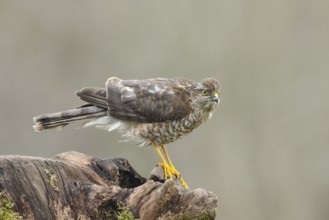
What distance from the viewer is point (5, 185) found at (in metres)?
6.01

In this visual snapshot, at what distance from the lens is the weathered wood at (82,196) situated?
240 inches

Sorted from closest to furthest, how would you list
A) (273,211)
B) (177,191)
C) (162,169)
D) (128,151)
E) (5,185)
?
(5,185)
(177,191)
(162,169)
(128,151)
(273,211)

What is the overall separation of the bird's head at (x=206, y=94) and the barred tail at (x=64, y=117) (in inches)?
39.2

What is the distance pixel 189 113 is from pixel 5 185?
10.2 feet

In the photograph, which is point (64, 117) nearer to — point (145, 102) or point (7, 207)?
point (145, 102)

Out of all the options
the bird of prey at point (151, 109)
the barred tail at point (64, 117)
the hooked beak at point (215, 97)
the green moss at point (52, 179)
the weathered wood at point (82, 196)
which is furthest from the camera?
the hooked beak at point (215, 97)

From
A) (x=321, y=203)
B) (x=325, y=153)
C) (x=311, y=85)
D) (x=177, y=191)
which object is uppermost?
(x=177, y=191)

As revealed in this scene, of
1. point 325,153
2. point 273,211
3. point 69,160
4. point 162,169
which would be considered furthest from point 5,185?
point 325,153

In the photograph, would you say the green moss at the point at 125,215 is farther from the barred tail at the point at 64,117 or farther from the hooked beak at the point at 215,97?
the hooked beak at the point at 215,97

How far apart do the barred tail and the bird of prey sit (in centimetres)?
1

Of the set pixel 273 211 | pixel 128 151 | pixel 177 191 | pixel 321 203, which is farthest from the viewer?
pixel 321 203

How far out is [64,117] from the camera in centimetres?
830

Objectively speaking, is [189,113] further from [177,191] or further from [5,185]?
[5,185]

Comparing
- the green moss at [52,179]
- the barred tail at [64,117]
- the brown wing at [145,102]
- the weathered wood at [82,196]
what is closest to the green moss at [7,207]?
the weathered wood at [82,196]
